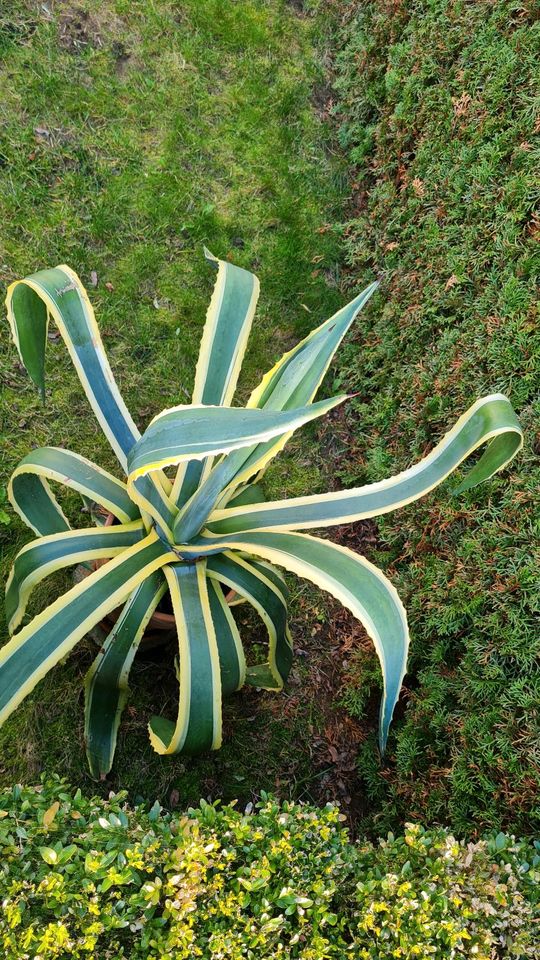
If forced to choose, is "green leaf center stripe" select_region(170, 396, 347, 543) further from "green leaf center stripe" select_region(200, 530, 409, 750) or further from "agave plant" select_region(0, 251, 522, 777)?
"green leaf center stripe" select_region(200, 530, 409, 750)

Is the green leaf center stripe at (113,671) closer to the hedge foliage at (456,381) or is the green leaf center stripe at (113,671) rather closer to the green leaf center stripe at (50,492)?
the green leaf center stripe at (50,492)

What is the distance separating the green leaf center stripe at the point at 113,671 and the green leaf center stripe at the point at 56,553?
14 cm

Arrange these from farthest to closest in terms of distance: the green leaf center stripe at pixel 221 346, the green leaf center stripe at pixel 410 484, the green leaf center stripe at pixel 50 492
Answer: the green leaf center stripe at pixel 221 346
the green leaf center stripe at pixel 50 492
the green leaf center stripe at pixel 410 484

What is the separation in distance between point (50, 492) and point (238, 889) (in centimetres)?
110

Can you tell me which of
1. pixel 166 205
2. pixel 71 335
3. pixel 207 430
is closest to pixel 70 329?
pixel 71 335

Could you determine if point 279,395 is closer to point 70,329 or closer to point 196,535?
point 196,535

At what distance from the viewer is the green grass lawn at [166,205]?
233 cm

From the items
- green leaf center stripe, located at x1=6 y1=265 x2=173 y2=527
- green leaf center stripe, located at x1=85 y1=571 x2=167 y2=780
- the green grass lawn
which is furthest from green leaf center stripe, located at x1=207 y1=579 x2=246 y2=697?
the green grass lawn

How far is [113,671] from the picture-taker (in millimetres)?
1651

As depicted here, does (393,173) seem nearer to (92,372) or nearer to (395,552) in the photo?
(395,552)

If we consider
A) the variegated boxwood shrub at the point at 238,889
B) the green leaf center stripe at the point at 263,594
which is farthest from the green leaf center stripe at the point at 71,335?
the variegated boxwood shrub at the point at 238,889

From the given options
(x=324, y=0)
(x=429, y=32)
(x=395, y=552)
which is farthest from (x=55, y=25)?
(x=395, y=552)

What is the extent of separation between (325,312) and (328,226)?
0.47 meters

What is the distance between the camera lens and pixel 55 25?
9.58 ft
